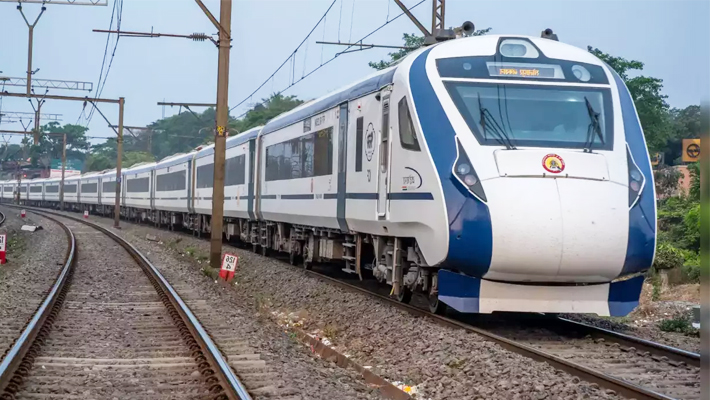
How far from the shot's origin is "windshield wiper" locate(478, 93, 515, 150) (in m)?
8.67

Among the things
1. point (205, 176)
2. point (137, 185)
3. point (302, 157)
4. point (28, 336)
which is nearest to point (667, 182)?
point (205, 176)

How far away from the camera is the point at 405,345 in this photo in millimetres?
8414

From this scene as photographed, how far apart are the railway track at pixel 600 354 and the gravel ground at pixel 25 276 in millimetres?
4586

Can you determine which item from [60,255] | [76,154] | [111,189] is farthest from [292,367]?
[76,154]

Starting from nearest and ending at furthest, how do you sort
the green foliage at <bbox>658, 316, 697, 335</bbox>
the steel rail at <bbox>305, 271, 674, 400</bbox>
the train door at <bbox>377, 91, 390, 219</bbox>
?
the steel rail at <bbox>305, 271, 674, 400</bbox>, the green foliage at <bbox>658, 316, 697, 335</bbox>, the train door at <bbox>377, 91, 390, 219</bbox>

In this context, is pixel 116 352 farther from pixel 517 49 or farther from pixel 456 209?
pixel 517 49

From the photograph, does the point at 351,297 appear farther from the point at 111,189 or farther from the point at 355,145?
the point at 111,189

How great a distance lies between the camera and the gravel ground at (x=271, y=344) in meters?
6.86

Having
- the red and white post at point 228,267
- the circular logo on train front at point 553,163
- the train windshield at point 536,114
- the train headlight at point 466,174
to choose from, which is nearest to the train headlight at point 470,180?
the train headlight at point 466,174

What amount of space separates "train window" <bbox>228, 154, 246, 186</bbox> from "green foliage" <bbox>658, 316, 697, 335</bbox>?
12779 millimetres

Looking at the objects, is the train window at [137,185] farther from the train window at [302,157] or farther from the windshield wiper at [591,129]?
the windshield wiper at [591,129]

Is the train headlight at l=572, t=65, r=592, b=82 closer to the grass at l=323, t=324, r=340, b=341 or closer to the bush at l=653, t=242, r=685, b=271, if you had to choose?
the grass at l=323, t=324, r=340, b=341

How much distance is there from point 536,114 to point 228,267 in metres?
8.44

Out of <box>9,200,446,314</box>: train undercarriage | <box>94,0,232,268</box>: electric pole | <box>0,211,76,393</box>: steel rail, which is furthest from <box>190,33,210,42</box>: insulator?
<box>0,211,76,393</box>: steel rail
